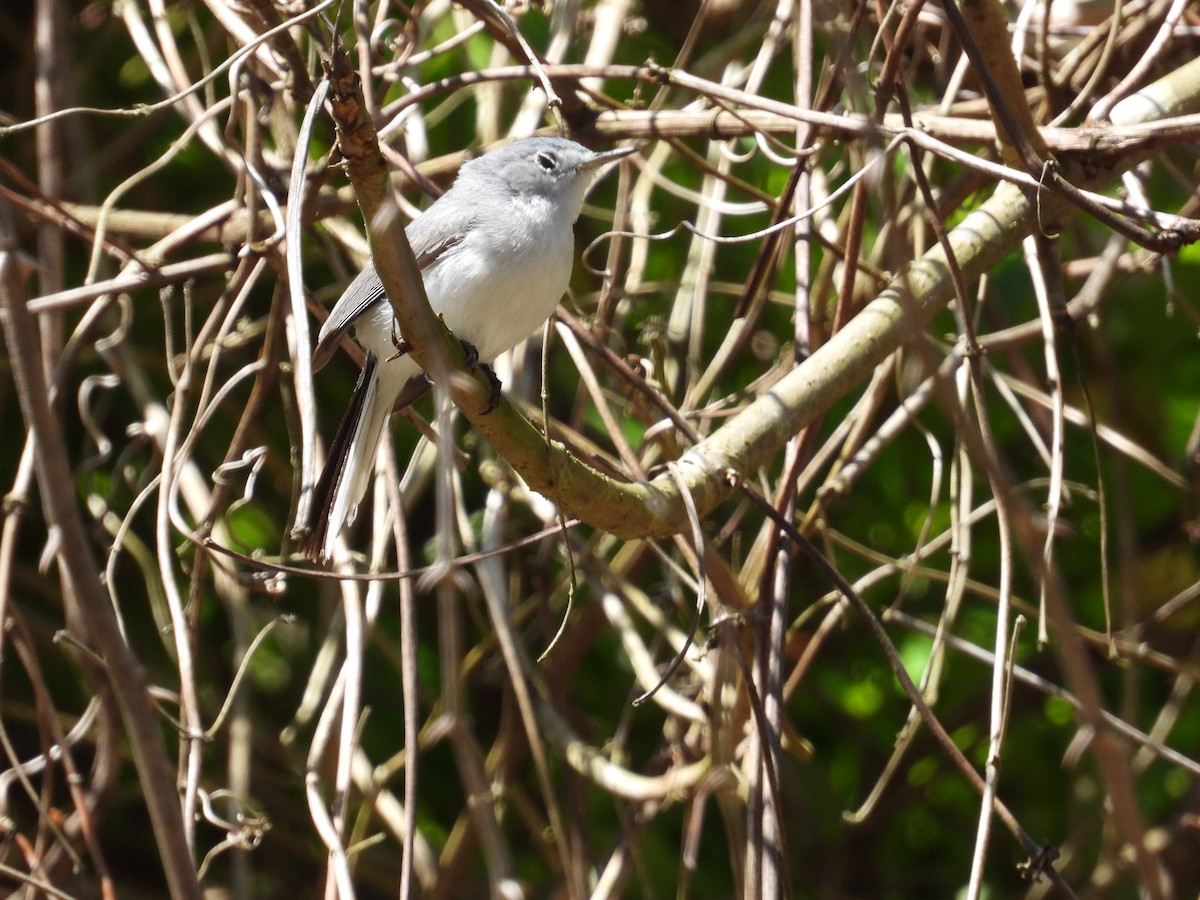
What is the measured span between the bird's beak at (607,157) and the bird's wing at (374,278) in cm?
27

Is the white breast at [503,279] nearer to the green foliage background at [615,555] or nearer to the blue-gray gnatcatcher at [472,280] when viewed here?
the blue-gray gnatcatcher at [472,280]

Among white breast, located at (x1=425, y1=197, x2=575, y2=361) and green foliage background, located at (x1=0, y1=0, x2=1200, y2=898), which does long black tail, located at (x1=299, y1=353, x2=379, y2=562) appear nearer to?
white breast, located at (x1=425, y1=197, x2=575, y2=361)

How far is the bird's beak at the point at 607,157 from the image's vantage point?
2594mm

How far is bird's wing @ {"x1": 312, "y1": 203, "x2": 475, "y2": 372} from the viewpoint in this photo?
247cm

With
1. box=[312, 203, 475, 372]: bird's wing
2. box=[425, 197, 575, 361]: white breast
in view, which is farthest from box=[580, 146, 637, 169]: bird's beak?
box=[312, 203, 475, 372]: bird's wing

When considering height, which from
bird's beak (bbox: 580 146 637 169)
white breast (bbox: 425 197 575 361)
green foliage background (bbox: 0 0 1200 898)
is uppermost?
bird's beak (bbox: 580 146 637 169)

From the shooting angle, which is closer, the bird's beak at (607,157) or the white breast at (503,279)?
the white breast at (503,279)

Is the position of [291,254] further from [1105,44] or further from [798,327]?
[1105,44]

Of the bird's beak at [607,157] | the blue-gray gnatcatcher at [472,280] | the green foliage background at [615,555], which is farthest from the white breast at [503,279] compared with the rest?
the green foliage background at [615,555]

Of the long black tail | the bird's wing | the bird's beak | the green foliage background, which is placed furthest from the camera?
the green foliage background

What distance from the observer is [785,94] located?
344 cm

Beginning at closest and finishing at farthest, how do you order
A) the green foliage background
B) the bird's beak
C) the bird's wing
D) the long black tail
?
the long black tail, the bird's wing, the bird's beak, the green foliage background

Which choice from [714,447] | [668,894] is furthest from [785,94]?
[668,894]

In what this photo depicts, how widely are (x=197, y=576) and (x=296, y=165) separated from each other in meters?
1.10
